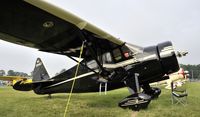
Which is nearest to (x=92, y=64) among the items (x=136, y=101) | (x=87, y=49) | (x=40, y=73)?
(x=87, y=49)

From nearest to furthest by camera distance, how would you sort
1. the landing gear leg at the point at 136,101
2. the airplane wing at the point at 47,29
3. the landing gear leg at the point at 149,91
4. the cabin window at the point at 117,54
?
1. the airplane wing at the point at 47,29
2. the landing gear leg at the point at 136,101
3. the cabin window at the point at 117,54
4. the landing gear leg at the point at 149,91

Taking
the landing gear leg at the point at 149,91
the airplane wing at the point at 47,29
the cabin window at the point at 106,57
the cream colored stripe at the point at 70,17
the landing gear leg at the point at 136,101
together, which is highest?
the cream colored stripe at the point at 70,17

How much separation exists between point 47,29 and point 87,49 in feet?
6.85

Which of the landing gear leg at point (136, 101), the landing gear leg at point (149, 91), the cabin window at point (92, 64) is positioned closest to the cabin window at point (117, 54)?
the cabin window at point (92, 64)

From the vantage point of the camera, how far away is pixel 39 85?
1255 centimetres

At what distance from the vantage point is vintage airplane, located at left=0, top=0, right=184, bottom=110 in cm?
638

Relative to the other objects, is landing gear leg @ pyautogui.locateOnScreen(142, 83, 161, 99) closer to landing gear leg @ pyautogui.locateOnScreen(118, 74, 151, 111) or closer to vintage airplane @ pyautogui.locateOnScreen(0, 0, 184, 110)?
vintage airplane @ pyautogui.locateOnScreen(0, 0, 184, 110)

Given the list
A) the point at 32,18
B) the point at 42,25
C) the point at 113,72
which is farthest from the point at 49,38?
the point at 113,72

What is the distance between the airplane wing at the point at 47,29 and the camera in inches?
237

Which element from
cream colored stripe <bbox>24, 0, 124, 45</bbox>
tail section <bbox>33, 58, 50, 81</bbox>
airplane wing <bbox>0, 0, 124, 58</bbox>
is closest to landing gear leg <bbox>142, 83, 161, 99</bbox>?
airplane wing <bbox>0, 0, 124, 58</bbox>

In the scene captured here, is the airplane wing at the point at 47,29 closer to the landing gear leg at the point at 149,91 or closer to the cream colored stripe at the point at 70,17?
the cream colored stripe at the point at 70,17

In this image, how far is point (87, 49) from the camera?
9.02 m

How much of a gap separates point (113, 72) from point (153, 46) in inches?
66.8

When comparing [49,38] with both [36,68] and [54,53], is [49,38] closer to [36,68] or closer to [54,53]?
[54,53]
